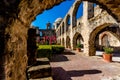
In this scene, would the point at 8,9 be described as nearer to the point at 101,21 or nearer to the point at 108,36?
the point at 101,21

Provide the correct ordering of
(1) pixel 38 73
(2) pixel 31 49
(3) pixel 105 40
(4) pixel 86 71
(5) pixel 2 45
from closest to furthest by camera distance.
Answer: (5) pixel 2 45 < (1) pixel 38 73 < (2) pixel 31 49 < (4) pixel 86 71 < (3) pixel 105 40

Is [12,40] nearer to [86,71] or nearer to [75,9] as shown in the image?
[86,71]

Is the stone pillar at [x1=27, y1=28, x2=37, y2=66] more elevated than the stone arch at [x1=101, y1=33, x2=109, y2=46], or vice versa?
the stone arch at [x1=101, y1=33, x2=109, y2=46]

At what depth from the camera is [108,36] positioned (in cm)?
2567

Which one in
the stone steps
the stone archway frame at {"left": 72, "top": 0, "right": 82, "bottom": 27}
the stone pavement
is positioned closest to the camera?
the stone steps

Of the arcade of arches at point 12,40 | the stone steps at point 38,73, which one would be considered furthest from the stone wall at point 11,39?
the stone steps at point 38,73

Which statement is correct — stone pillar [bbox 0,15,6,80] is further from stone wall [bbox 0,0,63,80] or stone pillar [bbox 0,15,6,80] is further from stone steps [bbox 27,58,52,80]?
stone steps [bbox 27,58,52,80]

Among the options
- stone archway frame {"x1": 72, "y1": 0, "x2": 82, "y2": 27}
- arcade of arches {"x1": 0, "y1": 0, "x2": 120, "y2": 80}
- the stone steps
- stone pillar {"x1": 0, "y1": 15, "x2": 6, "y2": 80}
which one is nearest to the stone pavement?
the stone steps

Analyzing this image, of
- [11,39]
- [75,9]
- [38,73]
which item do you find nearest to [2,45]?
[11,39]

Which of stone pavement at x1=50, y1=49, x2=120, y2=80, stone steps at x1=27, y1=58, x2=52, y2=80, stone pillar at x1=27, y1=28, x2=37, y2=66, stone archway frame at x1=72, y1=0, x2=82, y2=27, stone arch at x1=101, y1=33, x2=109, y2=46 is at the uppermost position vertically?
stone archway frame at x1=72, y1=0, x2=82, y2=27

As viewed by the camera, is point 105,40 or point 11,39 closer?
point 11,39

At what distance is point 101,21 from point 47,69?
307 inches

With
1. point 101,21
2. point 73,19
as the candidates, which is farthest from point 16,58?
point 73,19

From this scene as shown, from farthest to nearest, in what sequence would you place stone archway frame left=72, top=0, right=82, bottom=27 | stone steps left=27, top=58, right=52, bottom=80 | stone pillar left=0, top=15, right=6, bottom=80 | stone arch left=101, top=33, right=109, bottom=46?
stone arch left=101, top=33, right=109, bottom=46
stone archway frame left=72, top=0, right=82, bottom=27
stone steps left=27, top=58, right=52, bottom=80
stone pillar left=0, top=15, right=6, bottom=80
